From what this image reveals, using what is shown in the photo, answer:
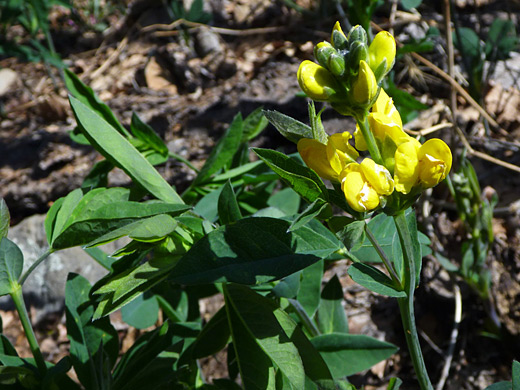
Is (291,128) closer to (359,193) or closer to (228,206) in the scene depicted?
(359,193)

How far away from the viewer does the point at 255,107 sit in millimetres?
2152

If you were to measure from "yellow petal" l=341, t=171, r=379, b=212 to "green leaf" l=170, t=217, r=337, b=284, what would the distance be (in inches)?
5.4

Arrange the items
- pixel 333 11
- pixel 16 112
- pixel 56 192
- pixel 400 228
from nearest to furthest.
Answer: pixel 400 228
pixel 56 192
pixel 333 11
pixel 16 112

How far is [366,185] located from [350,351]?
0.57 metres

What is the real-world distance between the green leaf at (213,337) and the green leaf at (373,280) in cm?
40

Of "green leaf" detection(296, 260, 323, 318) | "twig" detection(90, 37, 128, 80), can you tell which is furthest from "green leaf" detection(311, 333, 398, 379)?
"twig" detection(90, 37, 128, 80)

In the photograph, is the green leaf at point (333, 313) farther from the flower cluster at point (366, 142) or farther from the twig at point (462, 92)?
the twig at point (462, 92)

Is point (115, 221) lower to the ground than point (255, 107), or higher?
higher

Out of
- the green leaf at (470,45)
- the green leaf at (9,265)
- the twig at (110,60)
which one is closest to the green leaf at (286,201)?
the green leaf at (9,265)

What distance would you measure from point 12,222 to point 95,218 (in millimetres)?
1511

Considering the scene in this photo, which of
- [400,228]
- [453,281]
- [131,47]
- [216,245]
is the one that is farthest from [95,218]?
[131,47]

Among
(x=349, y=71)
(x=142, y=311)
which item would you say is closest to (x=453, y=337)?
(x=142, y=311)

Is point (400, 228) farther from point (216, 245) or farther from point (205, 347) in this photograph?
point (205, 347)

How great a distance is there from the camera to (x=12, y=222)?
2234 millimetres
